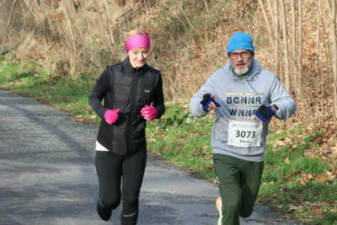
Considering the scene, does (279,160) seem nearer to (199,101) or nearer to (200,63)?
(199,101)

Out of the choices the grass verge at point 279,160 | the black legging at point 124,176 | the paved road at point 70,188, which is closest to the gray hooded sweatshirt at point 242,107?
the black legging at point 124,176

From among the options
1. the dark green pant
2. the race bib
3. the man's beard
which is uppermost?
the man's beard

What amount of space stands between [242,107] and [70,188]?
11.3ft

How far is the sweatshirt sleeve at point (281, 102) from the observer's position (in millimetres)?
4957

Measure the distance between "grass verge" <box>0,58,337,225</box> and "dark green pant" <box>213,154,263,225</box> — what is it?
1.78 m

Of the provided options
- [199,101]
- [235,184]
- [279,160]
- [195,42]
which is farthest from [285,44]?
[195,42]

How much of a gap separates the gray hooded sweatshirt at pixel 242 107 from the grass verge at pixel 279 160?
1984 millimetres

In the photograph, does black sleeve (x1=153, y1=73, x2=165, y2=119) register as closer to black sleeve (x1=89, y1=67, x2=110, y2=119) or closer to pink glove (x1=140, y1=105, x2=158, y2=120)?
pink glove (x1=140, y1=105, x2=158, y2=120)

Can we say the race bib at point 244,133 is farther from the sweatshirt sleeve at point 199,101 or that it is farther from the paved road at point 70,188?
the paved road at point 70,188

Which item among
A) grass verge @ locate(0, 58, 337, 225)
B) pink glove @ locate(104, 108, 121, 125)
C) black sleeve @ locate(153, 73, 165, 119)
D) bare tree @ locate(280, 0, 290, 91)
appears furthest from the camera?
bare tree @ locate(280, 0, 290, 91)

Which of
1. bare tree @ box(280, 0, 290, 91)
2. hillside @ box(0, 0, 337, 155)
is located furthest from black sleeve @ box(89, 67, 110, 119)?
bare tree @ box(280, 0, 290, 91)

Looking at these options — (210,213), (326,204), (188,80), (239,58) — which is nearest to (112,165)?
(239,58)

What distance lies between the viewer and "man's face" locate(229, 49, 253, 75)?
5000mm

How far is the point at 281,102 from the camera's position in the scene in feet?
16.4
